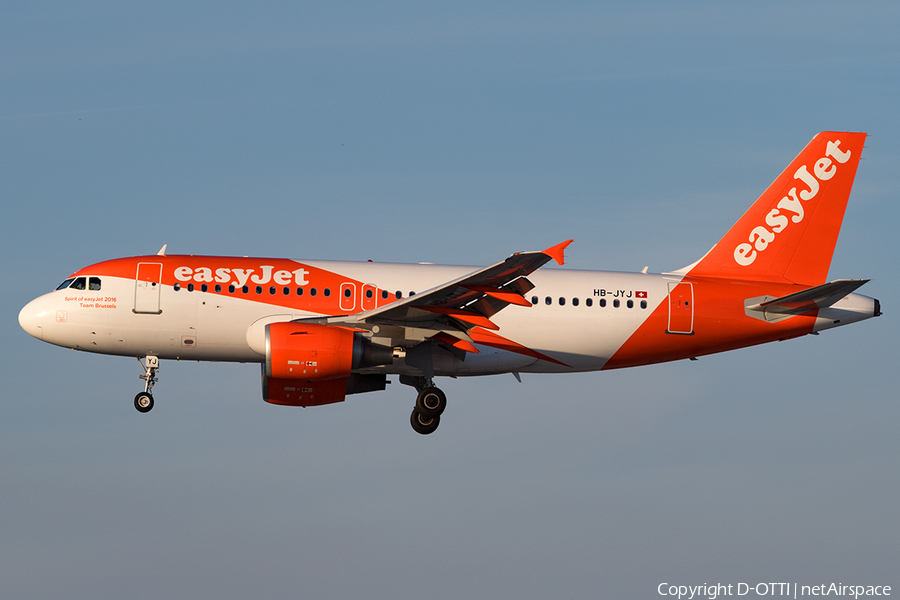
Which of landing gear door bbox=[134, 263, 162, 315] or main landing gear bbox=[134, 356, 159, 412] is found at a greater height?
landing gear door bbox=[134, 263, 162, 315]

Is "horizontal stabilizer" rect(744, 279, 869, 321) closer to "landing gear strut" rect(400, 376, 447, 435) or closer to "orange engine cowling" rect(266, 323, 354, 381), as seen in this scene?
"landing gear strut" rect(400, 376, 447, 435)

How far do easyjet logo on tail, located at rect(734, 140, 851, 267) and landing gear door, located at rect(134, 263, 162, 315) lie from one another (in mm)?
17406

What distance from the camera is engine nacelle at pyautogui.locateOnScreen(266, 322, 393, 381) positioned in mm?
30328

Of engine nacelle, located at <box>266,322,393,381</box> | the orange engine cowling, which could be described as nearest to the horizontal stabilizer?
engine nacelle, located at <box>266,322,393,381</box>

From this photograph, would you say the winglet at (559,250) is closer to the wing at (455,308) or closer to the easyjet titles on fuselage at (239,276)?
the wing at (455,308)

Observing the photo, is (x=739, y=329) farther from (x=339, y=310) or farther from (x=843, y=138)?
(x=339, y=310)

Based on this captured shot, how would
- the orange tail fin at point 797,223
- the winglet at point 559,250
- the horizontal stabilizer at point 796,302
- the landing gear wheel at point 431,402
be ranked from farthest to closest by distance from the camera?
the orange tail fin at point 797,223 < the landing gear wheel at point 431,402 < the horizontal stabilizer at point 796,302 < the winglet at point 559,250

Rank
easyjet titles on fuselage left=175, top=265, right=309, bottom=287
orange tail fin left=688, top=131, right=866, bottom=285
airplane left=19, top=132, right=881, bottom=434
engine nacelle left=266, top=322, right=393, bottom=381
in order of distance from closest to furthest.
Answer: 1. engine nacelle left=266, top=322, right=393, bottom=381
2. airplane left=19, top=132, right=881, bottom=434
3. easyjet titles on fuselage left=175, top=265, right=309, bottom=287
4. orange tail fin left=688, top=131, right=866, bottom=285

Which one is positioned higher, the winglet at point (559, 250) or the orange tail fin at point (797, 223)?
the orange tail fin at point (797, 223)

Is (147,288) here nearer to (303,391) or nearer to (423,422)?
(303,391)

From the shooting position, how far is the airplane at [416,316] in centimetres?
3122

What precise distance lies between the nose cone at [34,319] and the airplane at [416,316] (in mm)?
58

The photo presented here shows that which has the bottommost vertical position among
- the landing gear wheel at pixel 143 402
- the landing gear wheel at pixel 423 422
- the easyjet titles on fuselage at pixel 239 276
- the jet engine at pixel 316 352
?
the landing gear wheel at pixel 423 422

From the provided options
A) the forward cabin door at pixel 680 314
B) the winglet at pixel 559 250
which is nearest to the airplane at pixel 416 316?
the forward cabin door at pixel 680 314
